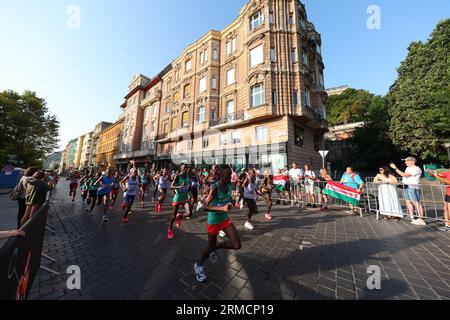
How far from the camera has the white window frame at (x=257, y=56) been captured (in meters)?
16.9

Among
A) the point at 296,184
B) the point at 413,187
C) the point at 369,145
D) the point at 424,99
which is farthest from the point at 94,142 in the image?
the point at 424,99

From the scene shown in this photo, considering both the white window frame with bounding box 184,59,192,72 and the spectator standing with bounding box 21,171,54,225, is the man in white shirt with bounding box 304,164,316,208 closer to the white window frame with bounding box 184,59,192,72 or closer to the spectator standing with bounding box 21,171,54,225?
the spectator standing with bounding box 21,171,54,225

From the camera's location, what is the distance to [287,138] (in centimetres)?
1499

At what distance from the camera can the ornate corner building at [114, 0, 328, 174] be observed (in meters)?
15.9

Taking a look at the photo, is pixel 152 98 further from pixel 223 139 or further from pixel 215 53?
pixel 223 139

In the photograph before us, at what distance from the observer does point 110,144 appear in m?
46.4

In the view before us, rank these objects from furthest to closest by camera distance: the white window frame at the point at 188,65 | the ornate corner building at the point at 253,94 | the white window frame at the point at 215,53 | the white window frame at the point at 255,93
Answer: the white window frame at the point at 188,65 → the white window frame at the point at 215,53 → the white window frame at the point at 255,93 → the ornate corner building at the point at 253,94

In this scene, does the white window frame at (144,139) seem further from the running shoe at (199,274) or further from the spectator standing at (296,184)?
the running shoe at (199,274)

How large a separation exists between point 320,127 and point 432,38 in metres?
14.3

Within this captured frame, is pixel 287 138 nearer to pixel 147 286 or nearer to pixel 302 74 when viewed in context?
pixel 302 74

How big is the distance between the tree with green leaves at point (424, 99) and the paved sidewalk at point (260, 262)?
56.6 ft

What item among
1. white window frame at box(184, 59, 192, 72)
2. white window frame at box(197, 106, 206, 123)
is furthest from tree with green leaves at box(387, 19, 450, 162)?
white window frame at box(184, 59, 192, 72)

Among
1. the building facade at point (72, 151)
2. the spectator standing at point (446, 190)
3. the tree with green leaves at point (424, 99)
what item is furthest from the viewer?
the building facade at point (72, 151)

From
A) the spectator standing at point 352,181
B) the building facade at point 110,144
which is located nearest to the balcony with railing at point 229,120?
the spectator standing at point 352,181
